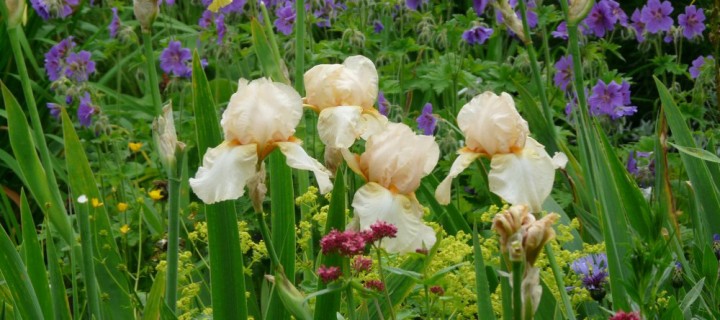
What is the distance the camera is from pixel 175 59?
3.62 m

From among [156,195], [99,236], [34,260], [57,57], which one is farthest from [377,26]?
[34,260]

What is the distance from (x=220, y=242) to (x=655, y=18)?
2167 millimetres

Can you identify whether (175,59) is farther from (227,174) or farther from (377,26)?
(227,174)

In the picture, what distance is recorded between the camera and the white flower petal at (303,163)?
1.33 meters

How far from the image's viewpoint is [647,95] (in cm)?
457

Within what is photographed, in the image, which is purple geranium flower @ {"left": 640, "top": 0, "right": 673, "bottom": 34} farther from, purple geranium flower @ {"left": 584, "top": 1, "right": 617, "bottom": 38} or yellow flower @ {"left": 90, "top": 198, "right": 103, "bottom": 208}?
yellow flower @ {"left": 90, "top": 198, "right": 103, "bottom": 208}

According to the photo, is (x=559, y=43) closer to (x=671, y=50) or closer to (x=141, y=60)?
(x=671, y=50)

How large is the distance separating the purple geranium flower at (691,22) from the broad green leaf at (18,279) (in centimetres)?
244

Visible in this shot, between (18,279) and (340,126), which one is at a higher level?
(340,126)

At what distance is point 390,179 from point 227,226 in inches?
15.5

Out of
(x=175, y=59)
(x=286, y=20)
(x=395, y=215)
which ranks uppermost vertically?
(x=395, y=215)

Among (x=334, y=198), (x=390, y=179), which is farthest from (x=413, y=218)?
(x=334, y=198)

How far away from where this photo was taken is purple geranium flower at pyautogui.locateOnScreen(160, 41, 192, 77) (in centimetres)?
359

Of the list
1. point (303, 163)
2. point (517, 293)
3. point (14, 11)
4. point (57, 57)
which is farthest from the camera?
point (57, 57)
